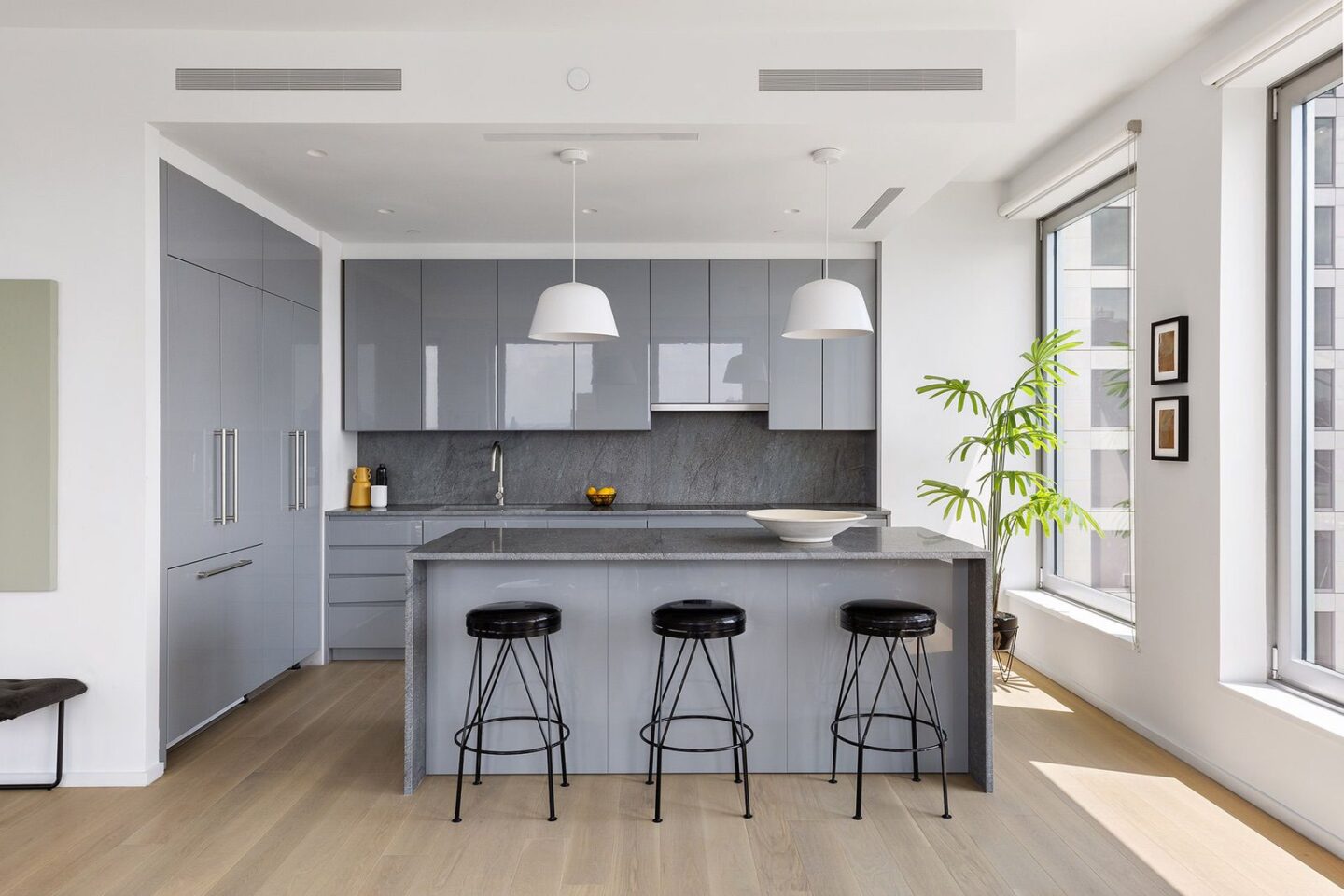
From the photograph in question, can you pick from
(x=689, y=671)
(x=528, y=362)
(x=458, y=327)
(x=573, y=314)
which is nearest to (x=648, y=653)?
(x=689, y=671)

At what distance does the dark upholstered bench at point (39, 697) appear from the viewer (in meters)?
2.95

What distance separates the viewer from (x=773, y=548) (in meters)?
3.17

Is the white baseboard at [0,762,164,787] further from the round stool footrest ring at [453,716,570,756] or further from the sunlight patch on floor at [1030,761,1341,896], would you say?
the sunlight patch on floor at [1030,761,1341,896]

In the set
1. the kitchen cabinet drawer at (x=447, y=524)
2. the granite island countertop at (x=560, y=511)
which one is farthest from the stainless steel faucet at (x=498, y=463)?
the kitchen cabinet drawer at (x=447, y=524)

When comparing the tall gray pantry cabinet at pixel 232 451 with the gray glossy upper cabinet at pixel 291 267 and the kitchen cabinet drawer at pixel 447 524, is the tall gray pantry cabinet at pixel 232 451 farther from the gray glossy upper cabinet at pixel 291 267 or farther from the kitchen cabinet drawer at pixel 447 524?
the kitchen cabinet drawer at pixel 447 524

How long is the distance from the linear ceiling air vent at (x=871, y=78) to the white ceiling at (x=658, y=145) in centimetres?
16

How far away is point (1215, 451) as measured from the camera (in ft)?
11.0

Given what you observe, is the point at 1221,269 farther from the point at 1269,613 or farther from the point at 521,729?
the point at 521,729

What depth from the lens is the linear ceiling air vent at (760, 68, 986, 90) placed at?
329cm

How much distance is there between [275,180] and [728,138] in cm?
215

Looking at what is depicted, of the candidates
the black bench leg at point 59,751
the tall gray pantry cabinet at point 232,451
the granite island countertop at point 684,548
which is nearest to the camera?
the granite island countertop at point 684,548

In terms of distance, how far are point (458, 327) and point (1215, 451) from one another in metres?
4.10

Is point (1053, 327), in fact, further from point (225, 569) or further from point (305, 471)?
point (225, 569)

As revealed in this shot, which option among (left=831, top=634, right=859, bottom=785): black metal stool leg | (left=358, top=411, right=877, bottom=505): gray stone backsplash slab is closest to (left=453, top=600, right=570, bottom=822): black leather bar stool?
(left=831, top=634, right=859, bottom=785): black metal stool leg
